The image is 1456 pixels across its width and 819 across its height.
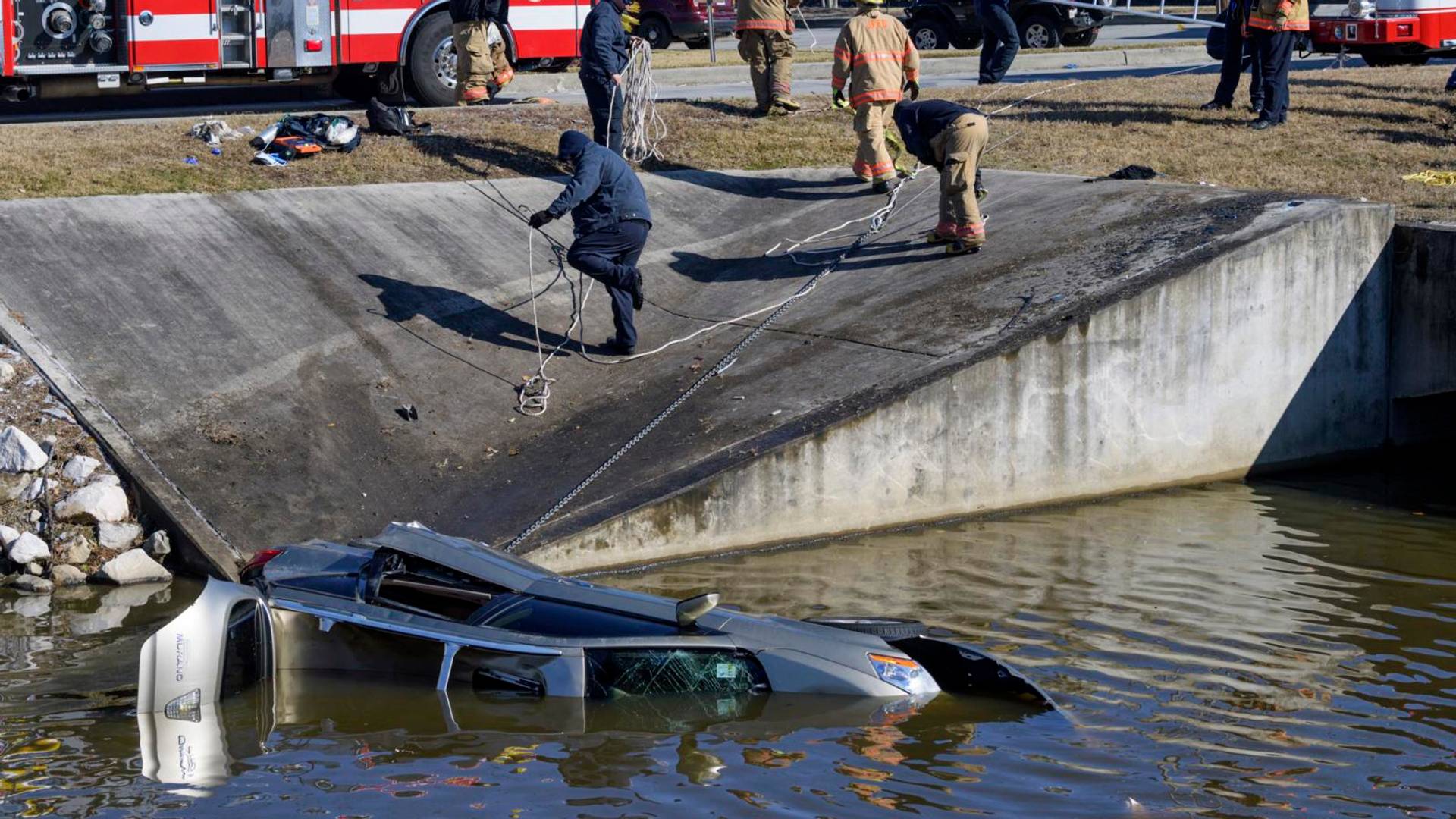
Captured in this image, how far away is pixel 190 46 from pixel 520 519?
9.82 metres

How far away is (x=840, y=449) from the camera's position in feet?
34.0

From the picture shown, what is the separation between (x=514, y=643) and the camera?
7.16m

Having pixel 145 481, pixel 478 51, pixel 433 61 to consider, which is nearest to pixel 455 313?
pixel 145 481

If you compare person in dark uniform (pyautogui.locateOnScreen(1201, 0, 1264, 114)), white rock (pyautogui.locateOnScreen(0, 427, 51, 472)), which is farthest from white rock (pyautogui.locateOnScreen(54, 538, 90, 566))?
person in dark uniform (pyautogui.locateOnScreen(1201, 0, 1264, 114))

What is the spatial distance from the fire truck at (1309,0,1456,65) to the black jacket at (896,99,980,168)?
12533mm

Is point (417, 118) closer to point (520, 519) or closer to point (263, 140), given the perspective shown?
point (263, 140)

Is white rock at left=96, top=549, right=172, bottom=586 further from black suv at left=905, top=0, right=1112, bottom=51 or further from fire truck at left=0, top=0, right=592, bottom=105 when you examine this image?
black suv at left=905, top=0, right=1112, bottom=51

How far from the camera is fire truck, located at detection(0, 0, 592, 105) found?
16.7m

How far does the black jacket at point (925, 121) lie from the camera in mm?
12805

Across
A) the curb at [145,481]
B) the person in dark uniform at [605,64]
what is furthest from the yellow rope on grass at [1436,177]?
the curb at [145,481]

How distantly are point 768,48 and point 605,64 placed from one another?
321 centimetres

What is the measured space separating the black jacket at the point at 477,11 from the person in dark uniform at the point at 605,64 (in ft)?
6.63

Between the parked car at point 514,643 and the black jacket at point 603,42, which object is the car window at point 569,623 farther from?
the black jacket at point 603,42

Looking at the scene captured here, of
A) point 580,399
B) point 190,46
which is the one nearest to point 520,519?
point 580,399
